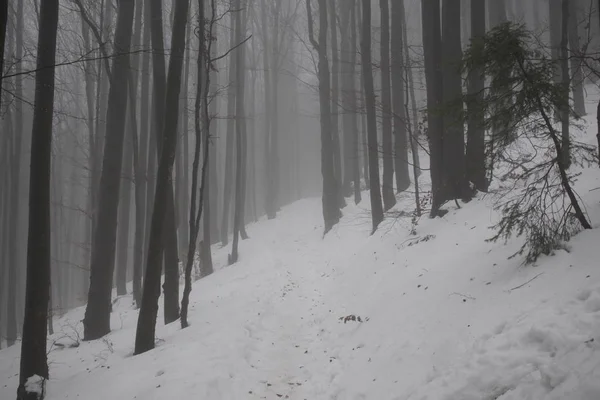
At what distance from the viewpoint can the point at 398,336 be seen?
5.16 m

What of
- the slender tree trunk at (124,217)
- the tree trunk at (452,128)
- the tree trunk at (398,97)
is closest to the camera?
the tree trunk at (452,128)

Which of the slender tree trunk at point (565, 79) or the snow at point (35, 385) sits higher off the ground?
the slender tree trunk at point (565, 79)

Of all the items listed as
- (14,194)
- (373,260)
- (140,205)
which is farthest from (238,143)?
(14,194)

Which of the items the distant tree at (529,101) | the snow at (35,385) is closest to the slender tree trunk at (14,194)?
the snow at (35,385)

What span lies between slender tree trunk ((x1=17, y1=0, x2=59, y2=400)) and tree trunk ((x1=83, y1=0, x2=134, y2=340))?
341 centimetres

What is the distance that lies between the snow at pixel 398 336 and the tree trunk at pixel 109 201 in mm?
651

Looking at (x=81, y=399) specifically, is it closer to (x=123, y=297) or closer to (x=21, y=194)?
(x=123, y=297)

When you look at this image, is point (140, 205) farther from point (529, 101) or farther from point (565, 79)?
point (565, 79)

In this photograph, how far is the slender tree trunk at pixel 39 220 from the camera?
5.80m

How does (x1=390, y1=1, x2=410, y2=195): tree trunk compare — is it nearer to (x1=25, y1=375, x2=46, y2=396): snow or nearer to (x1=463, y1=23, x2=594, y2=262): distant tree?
(x1=463, y1=23, x2=594, y2=262): distant tree

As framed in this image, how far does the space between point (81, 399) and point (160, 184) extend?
11.7ft

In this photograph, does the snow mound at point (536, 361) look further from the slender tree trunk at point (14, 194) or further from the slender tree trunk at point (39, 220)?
the slender tree trunk at point (14, 194)

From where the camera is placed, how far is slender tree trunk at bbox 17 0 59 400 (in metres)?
5.80

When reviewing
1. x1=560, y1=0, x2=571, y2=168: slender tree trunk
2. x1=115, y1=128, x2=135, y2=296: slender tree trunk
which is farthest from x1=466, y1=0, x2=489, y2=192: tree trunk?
x1=115, y1=128, x2=135, y2=296: slender tree trunk
